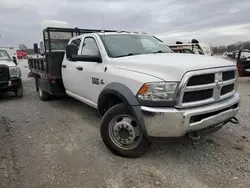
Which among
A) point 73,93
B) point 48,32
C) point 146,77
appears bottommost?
point 73,93

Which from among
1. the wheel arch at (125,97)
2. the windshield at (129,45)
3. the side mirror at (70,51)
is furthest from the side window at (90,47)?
the wheel arch at (125,97)

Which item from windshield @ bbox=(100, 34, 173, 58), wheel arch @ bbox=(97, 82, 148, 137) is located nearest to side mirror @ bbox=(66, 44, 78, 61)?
windshield @ bbox=(100, 34, 173, 58)

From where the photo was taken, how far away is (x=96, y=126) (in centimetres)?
511

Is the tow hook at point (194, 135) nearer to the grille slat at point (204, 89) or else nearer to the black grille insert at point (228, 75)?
the grille slat at point (204, 89)

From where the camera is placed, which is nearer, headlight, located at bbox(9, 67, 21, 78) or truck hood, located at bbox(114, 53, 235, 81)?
truck hood, located at bbox(114, 53, 235, 81)

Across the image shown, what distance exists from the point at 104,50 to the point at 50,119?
244 cm

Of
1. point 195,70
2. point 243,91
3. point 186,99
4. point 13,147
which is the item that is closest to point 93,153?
point 13,147

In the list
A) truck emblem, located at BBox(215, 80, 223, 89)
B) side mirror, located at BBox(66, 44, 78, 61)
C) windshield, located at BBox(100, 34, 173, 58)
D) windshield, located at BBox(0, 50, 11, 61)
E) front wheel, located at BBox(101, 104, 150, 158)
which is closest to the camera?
truck emblem, located at BBox(215, 80, 223, 89)

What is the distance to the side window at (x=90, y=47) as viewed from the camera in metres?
4.70

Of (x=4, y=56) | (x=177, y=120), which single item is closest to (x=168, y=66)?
(x=177, y=120)

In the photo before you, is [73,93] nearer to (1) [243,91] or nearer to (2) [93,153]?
(2) [93,153]

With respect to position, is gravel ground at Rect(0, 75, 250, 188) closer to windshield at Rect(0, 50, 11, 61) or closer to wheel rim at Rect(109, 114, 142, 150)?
wheel rim at Rect(109, 114, 142, 150)

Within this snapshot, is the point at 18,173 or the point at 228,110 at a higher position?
the point at 228,110

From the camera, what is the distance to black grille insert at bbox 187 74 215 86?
3117 mm
